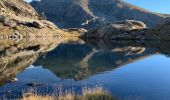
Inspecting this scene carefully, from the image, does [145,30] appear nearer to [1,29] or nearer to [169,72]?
[1,29]

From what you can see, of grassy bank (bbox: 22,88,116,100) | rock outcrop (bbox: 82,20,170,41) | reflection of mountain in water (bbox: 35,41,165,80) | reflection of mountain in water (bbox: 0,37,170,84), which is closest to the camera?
grassy bank (bbox: 22,88,116,100)

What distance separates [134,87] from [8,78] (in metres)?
14.7

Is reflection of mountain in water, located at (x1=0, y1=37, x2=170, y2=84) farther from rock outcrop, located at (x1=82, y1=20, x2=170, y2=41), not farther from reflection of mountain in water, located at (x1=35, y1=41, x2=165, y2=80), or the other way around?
rock outcrop, located at (x1=82, y1=20, x2=170, y2=41)

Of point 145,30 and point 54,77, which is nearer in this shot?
point 54,77

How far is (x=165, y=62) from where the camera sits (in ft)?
236

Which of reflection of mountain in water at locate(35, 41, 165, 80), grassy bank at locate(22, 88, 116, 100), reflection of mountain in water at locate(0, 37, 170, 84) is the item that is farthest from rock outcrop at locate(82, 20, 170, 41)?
grassy bank at locate(22, 88, 116, 100)

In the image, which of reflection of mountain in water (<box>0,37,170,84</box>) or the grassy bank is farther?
reflection of mountain in water (<box>0,37,170,84</box>)

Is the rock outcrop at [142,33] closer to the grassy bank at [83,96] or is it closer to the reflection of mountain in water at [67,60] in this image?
the reflection of mountain in water at [67,60]

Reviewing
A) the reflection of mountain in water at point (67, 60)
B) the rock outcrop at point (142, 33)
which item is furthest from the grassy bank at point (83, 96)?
the rock outcrop at point (142, 33)

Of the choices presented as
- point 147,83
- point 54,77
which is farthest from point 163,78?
point 54,77

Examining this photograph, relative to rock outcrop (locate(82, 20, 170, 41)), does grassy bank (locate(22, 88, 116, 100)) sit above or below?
below

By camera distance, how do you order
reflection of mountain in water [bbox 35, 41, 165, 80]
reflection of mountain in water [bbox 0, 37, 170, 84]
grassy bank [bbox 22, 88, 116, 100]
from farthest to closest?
reflection of mountain in water [bbox 35, 41, 165, 80] < reflection of mountain in water [bbox 0, 37, 170, 84] < grassy bank [bbox 22, 88, 116, 100]

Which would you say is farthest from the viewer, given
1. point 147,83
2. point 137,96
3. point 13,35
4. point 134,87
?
point 13,35

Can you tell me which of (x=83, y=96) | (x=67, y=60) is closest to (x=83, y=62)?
(x=67, y=60)
